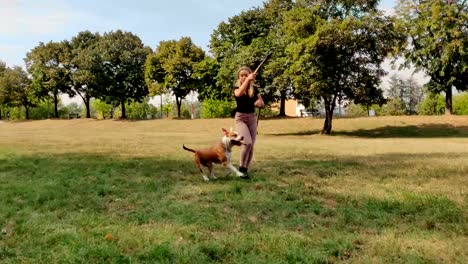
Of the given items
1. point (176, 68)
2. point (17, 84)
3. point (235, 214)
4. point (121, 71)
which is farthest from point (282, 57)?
point (17, 84)

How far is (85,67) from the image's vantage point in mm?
63219

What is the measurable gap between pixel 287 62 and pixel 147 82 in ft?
106

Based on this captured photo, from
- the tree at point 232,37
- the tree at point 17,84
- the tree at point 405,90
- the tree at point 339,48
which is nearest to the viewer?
the tree at point 339,48

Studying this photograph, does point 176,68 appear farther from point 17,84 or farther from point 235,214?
point 235,214

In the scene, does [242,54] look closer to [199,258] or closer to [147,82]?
[147,82]

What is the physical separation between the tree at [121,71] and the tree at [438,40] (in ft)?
124

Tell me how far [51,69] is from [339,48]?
50.1 meters

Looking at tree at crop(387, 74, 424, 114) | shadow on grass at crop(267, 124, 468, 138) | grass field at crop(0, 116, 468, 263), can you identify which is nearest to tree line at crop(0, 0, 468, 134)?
shadow on grass at crop(267, 124, 468, 138)

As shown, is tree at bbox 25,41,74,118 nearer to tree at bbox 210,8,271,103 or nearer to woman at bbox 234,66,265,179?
tree at bbox 210,8,271,103

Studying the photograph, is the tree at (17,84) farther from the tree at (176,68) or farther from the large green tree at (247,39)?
the large green tree at (247,39)

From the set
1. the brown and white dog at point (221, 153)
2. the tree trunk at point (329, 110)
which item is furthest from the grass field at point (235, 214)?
the tree trunk at point (329, 110)

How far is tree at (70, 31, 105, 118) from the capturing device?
62.9 metres

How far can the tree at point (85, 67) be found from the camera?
62.9 metres

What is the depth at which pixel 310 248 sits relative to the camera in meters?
4.86
